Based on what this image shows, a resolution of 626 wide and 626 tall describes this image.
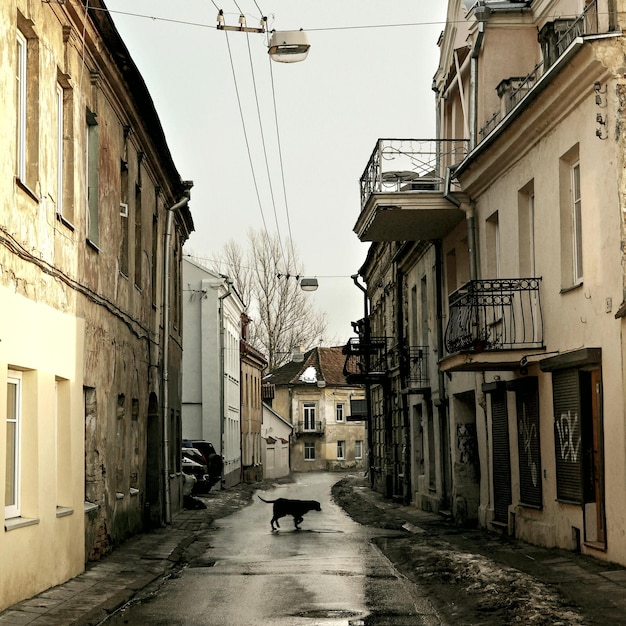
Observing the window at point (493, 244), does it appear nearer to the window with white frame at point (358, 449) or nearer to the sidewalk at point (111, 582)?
the sidewalk at point (111, 582)

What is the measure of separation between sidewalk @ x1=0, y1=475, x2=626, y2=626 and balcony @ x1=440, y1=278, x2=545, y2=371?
8.64 feet

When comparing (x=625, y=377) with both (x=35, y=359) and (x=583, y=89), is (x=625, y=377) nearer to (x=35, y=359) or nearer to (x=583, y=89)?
(x=583, y=89)

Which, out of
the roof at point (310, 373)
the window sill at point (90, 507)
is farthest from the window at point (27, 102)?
the roof at point (310, 373)

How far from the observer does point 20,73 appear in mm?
11180

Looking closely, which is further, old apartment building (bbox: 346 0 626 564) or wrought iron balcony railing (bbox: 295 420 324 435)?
wrought iron balcony railing (bbox: 295 420 324 435)

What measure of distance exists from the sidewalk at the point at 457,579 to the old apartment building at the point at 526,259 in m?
0.73

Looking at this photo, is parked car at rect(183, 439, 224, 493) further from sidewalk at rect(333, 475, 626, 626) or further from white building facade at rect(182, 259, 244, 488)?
sidewalk at rect(333, 475, 626, 626)

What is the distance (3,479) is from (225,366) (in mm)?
34311

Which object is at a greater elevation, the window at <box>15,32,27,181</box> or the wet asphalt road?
the window at <box>15,32,27,181</box>

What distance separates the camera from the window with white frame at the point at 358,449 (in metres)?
80.8

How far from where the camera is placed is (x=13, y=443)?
1098cm

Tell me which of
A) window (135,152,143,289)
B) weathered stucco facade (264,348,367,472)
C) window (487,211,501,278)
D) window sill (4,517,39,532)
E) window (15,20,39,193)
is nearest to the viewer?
window sill (4,517,39,532)

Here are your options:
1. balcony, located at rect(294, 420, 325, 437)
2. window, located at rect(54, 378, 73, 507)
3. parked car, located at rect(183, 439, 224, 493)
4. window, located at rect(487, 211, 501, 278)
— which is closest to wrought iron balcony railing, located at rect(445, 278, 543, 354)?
window, located at rect(487, 211, 501, 278)

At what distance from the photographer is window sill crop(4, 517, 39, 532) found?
33.0 ft
